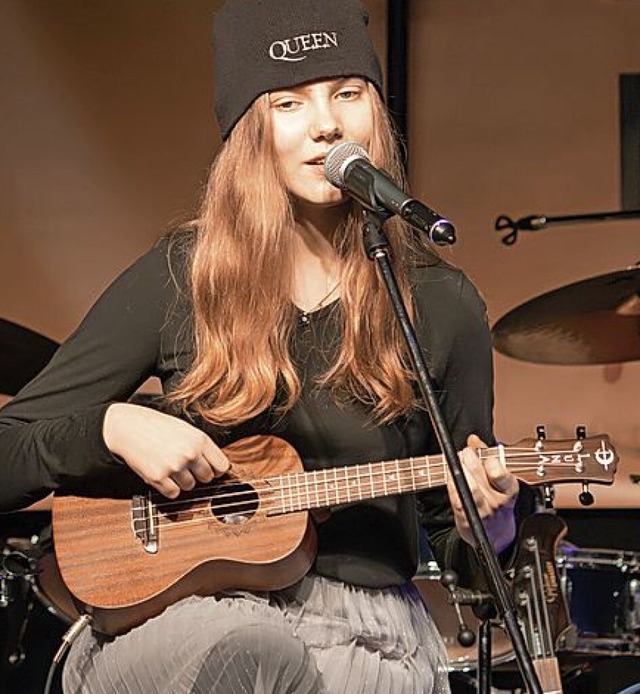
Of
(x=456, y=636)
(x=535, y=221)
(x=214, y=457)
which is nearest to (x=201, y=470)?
(x=214, y=457)

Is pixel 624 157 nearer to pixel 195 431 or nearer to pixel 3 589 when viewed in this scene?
pixel 3 589

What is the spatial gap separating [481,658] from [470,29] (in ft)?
6.21

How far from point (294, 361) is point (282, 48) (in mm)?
452

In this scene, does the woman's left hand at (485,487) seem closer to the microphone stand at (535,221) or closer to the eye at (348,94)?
the eye at (348,94)

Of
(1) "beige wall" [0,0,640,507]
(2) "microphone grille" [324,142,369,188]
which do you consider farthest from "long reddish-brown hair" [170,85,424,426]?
(1) "beige wall" [0,0,640,507]

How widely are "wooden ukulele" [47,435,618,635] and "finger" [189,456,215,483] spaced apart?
56mm

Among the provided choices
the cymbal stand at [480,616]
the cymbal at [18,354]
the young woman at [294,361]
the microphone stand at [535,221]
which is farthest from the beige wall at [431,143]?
the young woman at [294,361]

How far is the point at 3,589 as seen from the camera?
11.2 ft

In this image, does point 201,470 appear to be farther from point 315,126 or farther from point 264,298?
point 315,126

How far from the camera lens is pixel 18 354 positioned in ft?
11.5

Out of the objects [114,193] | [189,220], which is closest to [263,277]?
[189,220]

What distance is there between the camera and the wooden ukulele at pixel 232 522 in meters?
1.93

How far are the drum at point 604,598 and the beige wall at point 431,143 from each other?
40 centimetres

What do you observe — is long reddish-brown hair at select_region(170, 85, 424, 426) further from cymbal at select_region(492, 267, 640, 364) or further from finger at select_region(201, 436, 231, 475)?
cymbal at select_region(492, 267, 640, 364)
